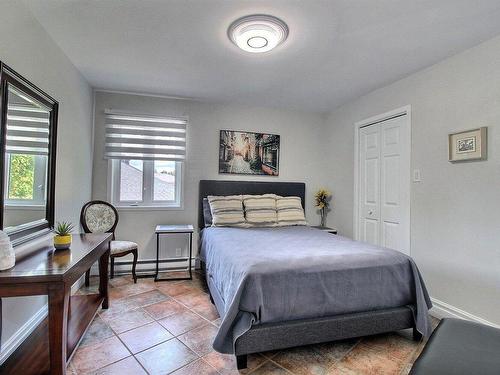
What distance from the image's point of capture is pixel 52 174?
2.26 meters

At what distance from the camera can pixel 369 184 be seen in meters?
3.46

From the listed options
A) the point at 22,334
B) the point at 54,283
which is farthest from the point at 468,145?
the point at 22,334

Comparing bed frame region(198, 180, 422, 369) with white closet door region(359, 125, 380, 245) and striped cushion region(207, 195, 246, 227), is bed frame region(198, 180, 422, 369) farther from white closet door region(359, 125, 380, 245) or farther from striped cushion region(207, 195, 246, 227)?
white closet door region(359, 125, 380, 245)

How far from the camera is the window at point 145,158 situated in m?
3.50

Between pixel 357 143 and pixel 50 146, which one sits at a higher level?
pixel 357 143

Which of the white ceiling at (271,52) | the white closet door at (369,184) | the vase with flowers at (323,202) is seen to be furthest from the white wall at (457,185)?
the vase with flowers at (323,202)

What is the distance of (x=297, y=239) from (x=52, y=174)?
2261mm

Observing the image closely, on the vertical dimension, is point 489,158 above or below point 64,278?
above

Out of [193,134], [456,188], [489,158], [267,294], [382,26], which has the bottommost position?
[267,294]

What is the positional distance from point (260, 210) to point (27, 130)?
248 cm

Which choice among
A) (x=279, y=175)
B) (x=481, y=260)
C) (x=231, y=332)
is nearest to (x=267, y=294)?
(x=231, y=332)

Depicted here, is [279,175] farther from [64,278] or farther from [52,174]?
[64,278]

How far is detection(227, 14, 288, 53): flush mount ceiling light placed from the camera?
1927 mm

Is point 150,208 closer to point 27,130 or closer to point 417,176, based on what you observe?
point 27,130
